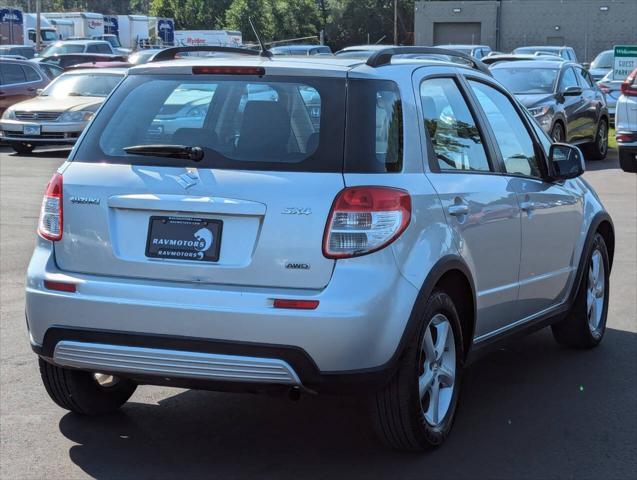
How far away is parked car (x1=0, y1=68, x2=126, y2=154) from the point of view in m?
20.6

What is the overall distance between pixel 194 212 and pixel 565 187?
2784 mm

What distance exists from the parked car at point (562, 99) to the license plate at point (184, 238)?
14.4 m

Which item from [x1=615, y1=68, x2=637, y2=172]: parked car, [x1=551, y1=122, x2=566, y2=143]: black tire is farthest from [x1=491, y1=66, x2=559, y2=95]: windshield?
[x1=615, y1=68, x2=637, y2=172]: parked car

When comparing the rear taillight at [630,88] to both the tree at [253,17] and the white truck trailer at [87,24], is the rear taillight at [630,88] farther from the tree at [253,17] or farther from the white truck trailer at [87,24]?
the tree at [253,17]

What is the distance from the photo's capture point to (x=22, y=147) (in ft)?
70.5

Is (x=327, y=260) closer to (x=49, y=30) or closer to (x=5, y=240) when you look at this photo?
(x=5, y=240)

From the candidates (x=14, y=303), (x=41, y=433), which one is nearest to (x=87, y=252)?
(x=41, y=433)

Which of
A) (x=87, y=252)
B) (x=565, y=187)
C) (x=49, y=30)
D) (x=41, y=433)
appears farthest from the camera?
(x=49, y=30)

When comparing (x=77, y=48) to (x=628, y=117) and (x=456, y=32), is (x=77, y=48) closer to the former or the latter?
(x=628, y=117)

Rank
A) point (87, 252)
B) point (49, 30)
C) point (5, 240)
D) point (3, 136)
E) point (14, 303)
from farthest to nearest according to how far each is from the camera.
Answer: point (49, 30)
point (3, 136)
point (5, 240)
point (14, 303)
point (87, 252)

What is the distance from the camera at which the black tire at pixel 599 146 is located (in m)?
20.9

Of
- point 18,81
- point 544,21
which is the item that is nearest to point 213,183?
point 18,81

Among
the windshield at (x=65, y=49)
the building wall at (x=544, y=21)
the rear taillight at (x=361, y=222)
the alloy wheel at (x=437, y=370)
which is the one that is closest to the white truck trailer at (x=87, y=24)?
the building wall at (x=544, y=21)

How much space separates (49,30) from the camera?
5928 centimetres
